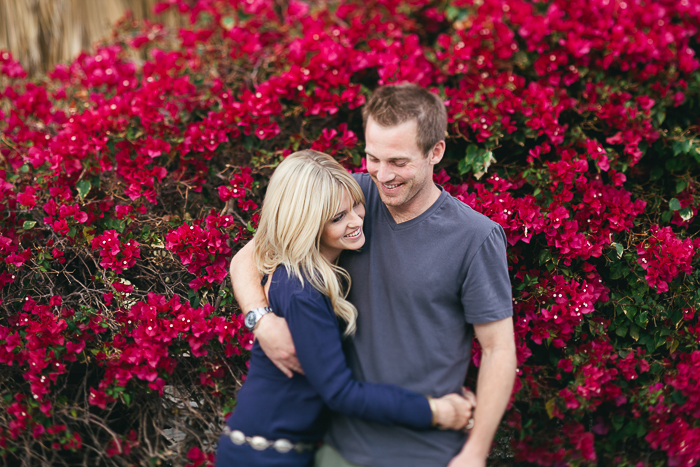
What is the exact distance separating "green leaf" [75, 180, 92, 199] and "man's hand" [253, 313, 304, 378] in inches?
57.4

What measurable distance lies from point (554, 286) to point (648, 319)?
18.6 inches

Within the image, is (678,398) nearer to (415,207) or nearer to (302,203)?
(415,207)

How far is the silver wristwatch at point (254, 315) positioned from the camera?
73.9 inches

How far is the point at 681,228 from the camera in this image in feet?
8.81

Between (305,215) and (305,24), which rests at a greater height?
(305,24)

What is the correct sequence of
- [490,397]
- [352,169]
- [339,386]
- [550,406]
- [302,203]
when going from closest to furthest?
[339,386] < [490,397] < [302,203] < [550,406] < [352,169]

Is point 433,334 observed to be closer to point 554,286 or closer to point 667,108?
point 554,286

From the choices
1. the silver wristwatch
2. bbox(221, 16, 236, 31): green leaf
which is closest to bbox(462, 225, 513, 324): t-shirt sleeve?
the silver wristwatch

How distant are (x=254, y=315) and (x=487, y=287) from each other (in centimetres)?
83

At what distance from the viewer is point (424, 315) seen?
5.83ft

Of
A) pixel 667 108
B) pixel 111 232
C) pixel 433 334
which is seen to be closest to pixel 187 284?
pixel 111 232

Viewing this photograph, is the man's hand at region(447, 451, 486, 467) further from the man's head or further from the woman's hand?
the man's head

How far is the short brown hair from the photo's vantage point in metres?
1.83

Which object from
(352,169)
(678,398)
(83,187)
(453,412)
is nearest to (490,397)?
(453,412)
